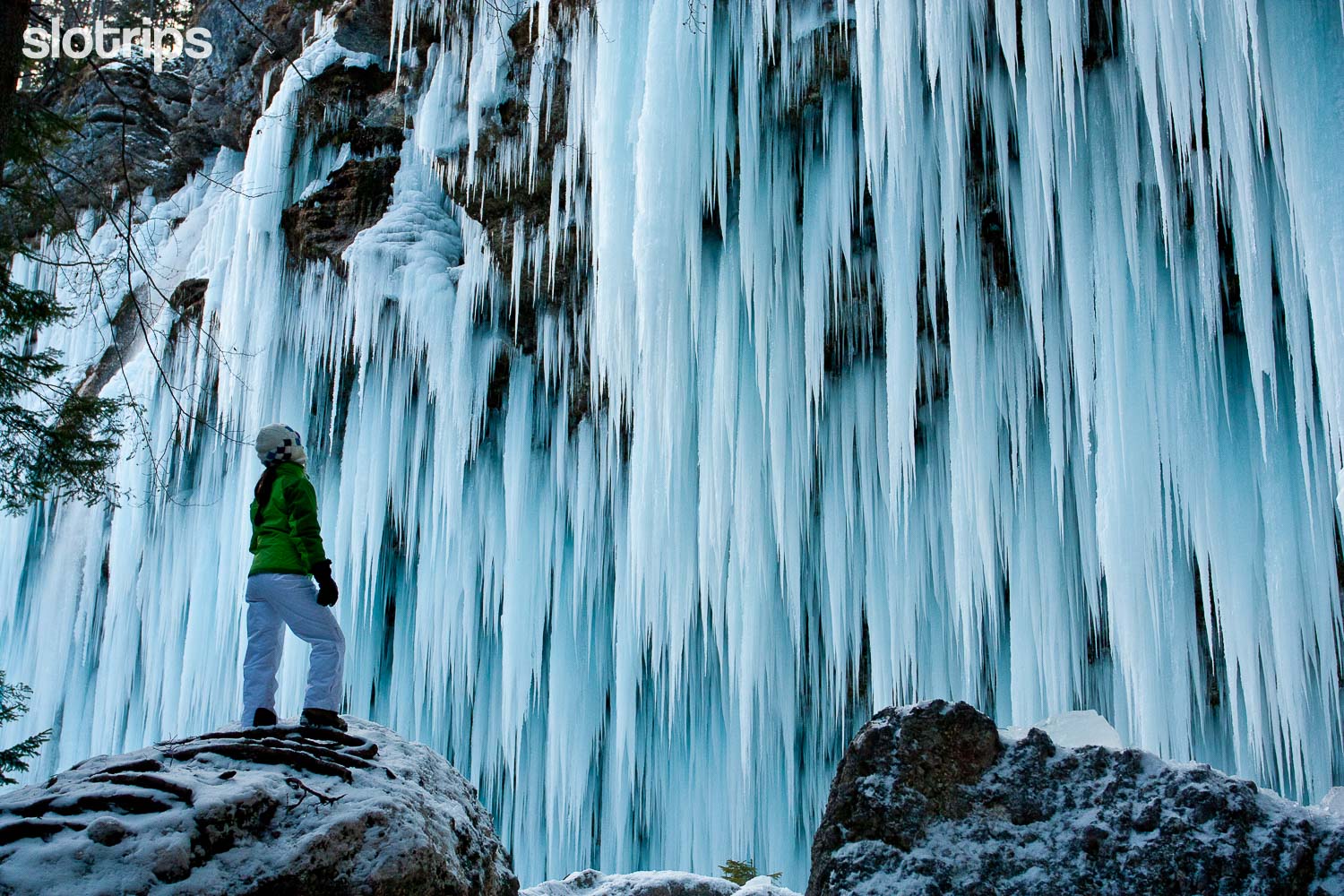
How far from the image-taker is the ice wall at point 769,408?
15.9 feet

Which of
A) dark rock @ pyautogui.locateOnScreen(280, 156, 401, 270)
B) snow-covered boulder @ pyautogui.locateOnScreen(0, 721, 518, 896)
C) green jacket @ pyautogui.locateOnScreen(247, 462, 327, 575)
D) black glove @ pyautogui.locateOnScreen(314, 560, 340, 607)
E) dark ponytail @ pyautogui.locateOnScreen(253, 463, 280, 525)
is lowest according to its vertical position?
snow-covered boulder @ pyautogui.locateOnScreen(0, 721, 518, 896)

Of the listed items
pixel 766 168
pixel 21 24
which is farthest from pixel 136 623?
pixel 21 24

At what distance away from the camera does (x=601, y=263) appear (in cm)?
649

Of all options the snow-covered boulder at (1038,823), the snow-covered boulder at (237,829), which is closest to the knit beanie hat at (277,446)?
the snow-covered boulder at (237,829)

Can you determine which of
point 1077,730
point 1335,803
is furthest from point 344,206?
point 1335,803

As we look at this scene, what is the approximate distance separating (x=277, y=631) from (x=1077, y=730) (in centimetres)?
243

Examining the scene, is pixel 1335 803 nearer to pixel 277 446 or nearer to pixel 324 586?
pixel 324 586

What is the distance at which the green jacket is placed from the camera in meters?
3.41

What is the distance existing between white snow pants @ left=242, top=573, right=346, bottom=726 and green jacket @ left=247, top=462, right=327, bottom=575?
0.13ft

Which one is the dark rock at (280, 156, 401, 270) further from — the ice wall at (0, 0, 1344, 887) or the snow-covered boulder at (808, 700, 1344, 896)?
the snow-covered boulder at (808, 700, 1344, 896)

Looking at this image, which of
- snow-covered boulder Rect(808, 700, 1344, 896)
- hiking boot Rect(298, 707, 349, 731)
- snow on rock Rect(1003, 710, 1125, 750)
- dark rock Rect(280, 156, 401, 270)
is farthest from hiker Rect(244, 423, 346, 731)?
dark rock Rect(280, 156, 401, 270)

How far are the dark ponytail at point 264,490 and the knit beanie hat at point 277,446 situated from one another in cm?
3

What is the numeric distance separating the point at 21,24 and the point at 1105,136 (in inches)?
180

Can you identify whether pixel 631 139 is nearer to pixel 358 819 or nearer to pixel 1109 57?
pixel 1109 57
